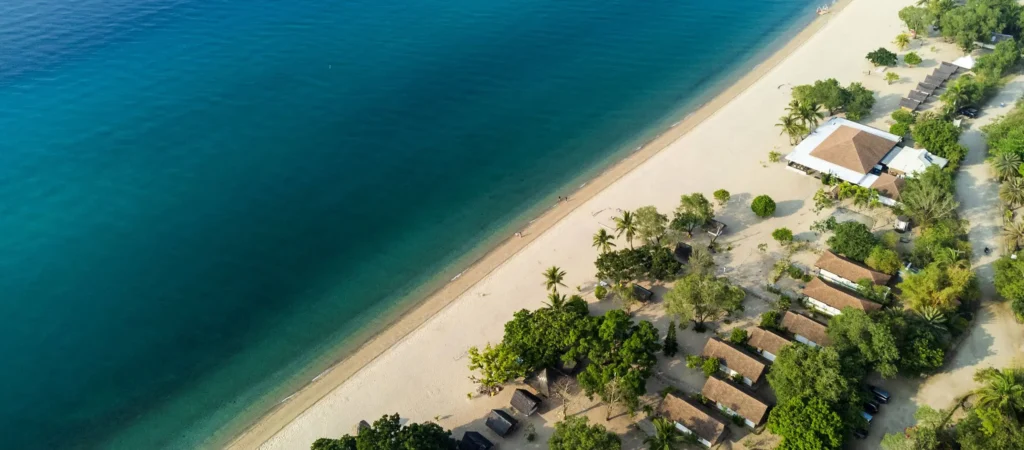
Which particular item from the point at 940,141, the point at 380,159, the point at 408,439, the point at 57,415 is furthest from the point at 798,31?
the point at 57,415

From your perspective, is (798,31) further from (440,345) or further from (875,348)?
(440,345)

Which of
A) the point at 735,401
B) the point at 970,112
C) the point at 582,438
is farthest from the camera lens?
the point at 970,112

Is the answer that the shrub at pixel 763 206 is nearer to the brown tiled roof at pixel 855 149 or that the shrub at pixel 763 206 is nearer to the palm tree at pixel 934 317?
the brown tiled roof at pixel 855 149

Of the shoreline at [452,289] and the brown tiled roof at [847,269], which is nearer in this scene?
the shoreline at [452,289]

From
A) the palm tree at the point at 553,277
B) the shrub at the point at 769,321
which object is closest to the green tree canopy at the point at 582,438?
the palm tree at the point at 553,277

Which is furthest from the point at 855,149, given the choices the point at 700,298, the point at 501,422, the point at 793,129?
the point at 501,422

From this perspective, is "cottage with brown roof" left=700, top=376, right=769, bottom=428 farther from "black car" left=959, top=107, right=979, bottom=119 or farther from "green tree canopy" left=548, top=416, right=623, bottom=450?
"black car" left=959, top=107, right=979, bottom=119

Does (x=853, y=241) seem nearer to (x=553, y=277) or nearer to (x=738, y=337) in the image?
(x=738, y=337)
